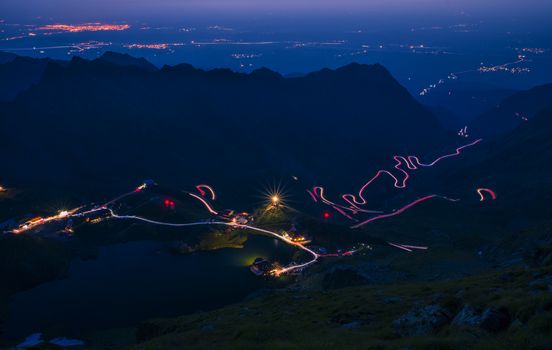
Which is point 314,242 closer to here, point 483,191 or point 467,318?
point 467,318

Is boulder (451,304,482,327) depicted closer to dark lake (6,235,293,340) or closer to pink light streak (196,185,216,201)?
dark lake (6,235,293,340)

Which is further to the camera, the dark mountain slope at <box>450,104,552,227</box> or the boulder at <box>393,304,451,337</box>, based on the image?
the dark mountain slope at <box>450,104,552,227</box>

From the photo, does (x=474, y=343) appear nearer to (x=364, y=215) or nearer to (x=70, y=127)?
(x=364, y=215)

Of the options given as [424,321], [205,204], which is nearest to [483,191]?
[205,204]

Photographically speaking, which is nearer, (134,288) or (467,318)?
(467,318)

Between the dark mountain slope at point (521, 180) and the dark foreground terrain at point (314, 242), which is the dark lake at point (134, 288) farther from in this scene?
the dark mountain slope at point (521, 180)

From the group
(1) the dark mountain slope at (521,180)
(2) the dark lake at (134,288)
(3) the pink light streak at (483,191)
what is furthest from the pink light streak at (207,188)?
(3) the pink light streak at (483,191)

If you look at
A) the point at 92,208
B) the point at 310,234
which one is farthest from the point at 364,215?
the point at 92,208

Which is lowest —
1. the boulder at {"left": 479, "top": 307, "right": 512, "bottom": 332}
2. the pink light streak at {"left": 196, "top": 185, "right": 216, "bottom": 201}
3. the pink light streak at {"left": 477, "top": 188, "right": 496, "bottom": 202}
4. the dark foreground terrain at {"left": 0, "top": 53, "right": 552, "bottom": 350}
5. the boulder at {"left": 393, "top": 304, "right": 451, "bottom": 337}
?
the pink light streak at {"left": 477, "top": 188, "right": 496, "bottom": 202}

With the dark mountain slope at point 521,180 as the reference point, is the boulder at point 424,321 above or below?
above

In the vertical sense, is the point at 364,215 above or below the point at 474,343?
below

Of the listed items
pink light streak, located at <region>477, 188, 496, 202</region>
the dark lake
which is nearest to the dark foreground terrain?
the dark lake
